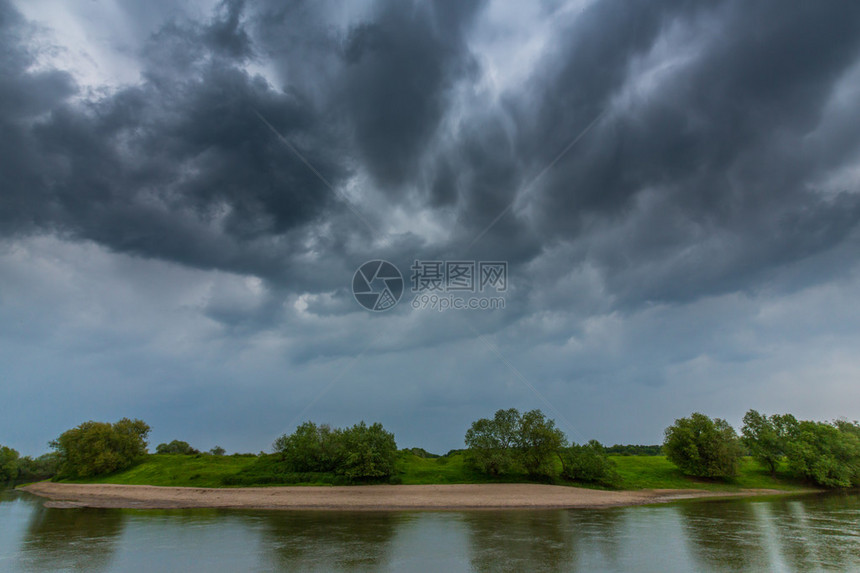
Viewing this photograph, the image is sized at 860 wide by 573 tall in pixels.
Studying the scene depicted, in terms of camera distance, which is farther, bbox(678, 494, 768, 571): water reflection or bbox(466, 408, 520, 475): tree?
bbox(466, 408, 520, 475): tree

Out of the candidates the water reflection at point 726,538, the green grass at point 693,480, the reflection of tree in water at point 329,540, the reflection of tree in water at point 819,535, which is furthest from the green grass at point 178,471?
the reflection of tree in water at point 819,535

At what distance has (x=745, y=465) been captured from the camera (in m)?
93.9

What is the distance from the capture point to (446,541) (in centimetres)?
3231

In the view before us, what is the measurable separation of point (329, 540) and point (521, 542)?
1603 cm

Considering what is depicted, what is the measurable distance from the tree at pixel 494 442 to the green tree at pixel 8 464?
15127cm

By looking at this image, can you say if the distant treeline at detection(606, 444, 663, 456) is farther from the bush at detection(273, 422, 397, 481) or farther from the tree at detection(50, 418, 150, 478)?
the tree at detection(50, 418, 150, 478)

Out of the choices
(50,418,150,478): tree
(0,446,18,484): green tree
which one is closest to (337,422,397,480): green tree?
(50,418,150,478): tree

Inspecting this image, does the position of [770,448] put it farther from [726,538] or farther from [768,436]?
A: [726,538]

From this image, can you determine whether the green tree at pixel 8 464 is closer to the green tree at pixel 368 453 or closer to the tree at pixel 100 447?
the tree at pixel 100 447

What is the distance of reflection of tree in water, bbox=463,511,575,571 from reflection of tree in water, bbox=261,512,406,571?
731 centimetres

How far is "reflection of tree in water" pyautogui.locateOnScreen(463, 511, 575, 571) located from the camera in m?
24.6

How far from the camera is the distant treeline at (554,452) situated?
248 ft

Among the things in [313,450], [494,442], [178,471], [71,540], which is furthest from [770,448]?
[178,471]

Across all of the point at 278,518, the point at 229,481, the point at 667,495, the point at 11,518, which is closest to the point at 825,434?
the point at 667,495
